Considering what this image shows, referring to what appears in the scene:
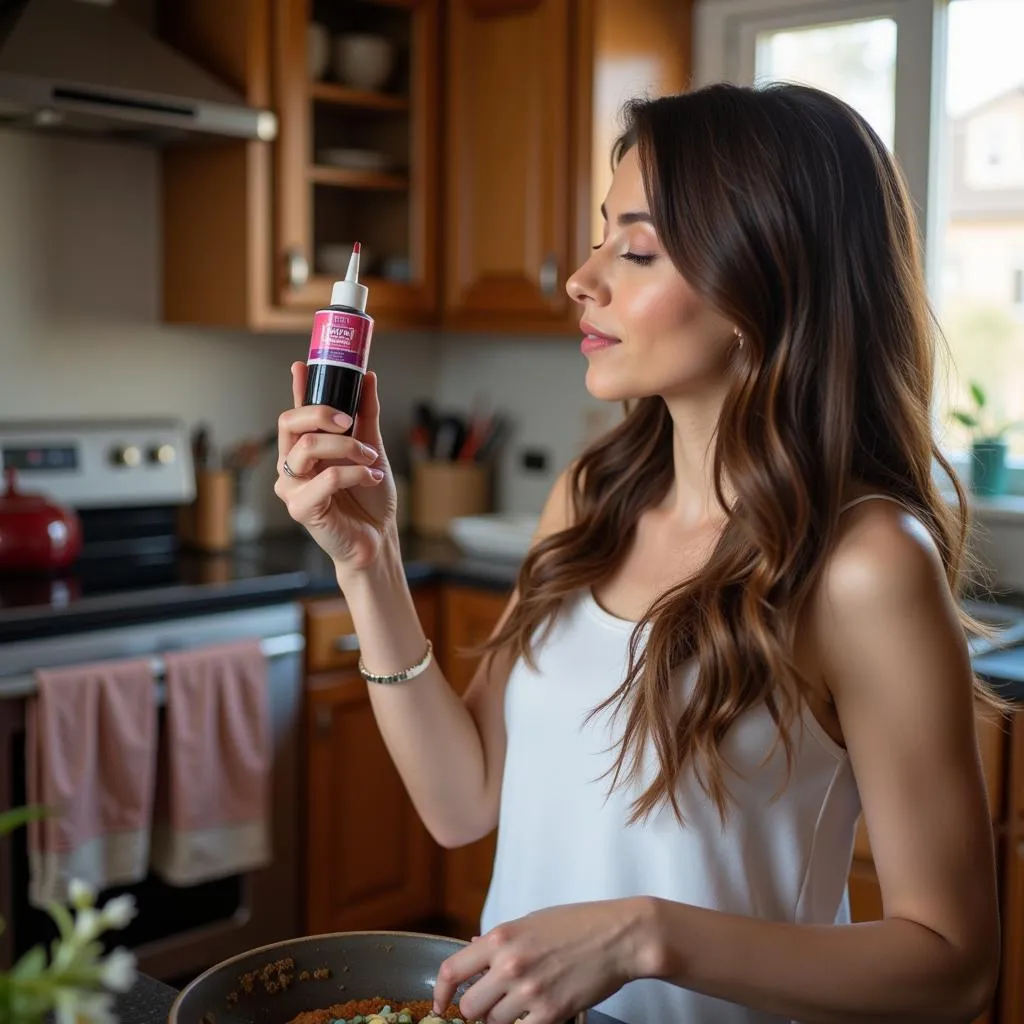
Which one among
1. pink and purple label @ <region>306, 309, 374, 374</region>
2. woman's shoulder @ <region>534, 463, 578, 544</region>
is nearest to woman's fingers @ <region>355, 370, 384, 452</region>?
pink and purple label @ <region>306, 309, 374, 374</region>

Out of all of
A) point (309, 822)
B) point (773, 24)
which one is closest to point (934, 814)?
point (309, 822)

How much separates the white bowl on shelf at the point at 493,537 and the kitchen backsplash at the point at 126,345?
40 cm

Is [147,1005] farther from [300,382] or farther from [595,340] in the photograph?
[595,340]

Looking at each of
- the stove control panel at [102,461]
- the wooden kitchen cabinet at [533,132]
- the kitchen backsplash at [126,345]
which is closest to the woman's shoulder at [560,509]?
the wooden kitchen cabinet at [533,132]

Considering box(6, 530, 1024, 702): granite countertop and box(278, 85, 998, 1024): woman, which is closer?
box(278, 85, 998, 1024): woman

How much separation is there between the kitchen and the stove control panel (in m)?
0.01

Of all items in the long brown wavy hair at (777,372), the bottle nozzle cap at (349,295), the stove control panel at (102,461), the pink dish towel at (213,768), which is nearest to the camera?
the bottle nozzle cap at (349,295)

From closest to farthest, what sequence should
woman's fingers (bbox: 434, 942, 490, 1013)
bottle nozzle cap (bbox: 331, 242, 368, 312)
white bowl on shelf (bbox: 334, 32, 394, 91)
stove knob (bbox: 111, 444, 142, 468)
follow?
1. woman's fingers (bbox: 434, 942, 490, 1013)
2. bottle nozzle cap (bbox: 331, 242, 368, 312)
3. stove knob (bbox: 111, 444, 142, 468)
4. white bowl on shelf (bbox: 334, 32, 394, 91)

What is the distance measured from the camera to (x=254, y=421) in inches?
137

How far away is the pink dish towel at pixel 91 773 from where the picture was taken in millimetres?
2398

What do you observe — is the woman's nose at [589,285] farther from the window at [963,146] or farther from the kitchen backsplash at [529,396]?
the kitchen backsplash at [529,396]

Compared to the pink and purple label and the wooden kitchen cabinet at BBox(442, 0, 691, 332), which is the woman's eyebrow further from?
the wooden kitchen cabinet at BBox(442, 0, 691, 332)

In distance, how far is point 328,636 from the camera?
2.88 metres

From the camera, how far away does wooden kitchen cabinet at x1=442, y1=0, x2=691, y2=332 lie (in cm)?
309
